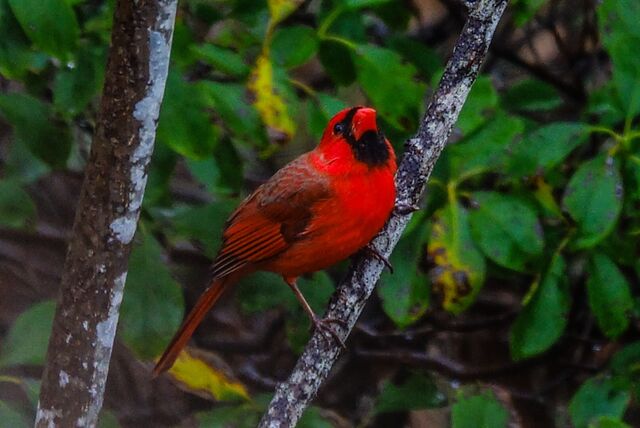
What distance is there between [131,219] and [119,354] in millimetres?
2819

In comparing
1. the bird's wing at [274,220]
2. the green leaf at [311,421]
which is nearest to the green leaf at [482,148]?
the bird's wing at [274,220]

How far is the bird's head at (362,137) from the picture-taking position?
3193 millimetres

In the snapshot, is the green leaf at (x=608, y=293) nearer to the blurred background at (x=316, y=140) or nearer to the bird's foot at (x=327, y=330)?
the blurred background at (x=316, y=140)

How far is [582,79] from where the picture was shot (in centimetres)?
509

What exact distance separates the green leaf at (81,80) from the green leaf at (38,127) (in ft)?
0.45

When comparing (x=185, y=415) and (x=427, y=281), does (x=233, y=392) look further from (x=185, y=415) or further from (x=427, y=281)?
(x=185, y=415)

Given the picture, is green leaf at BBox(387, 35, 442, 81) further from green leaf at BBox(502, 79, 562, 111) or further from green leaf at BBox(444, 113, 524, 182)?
green leaf at BBox(444, 113, 524, 182)

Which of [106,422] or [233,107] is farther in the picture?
[106,422]

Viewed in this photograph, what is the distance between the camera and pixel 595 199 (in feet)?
11.1

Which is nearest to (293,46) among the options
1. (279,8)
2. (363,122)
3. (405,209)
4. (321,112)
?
(279,8)

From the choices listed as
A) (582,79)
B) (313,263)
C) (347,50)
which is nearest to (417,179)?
(313,263)

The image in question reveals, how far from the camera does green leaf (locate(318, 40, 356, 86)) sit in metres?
3.53

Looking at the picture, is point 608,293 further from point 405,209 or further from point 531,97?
point 405,209

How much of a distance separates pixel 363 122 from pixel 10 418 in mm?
1290
